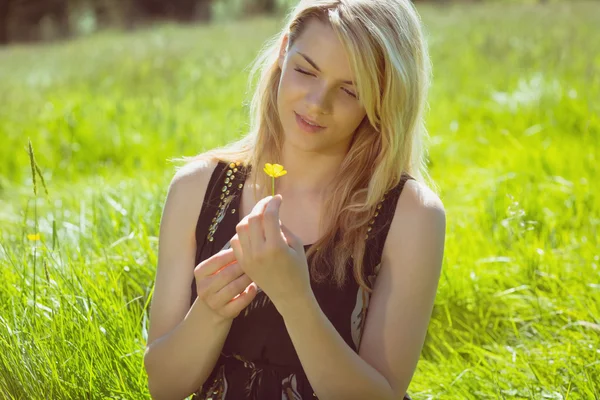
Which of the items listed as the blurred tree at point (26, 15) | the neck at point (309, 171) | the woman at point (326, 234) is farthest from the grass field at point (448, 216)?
the blurred tree at point (26, 15)

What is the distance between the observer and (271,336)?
1780mm

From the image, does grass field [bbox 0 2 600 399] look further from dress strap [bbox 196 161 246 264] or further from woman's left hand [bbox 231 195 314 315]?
woman's left hand [bbox 231 195 314 315]

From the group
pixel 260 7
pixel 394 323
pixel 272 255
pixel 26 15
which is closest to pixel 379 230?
pixel 394 323

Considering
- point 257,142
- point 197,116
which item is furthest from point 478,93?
point 257,142

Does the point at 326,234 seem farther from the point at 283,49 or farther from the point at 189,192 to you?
the point at 283,49

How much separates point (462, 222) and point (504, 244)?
345 mm

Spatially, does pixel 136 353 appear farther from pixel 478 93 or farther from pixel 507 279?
pixel 478 93

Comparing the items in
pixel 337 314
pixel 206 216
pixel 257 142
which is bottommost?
pixel 337 314

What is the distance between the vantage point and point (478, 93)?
6414 millimetres

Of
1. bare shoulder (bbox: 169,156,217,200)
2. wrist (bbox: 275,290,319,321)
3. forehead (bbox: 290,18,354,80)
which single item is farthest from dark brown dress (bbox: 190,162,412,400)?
forehead (bbox: 290,18,354,80)

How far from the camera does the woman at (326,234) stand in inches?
66.0

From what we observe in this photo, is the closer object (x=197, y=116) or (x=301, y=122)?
(x=301, y=122)

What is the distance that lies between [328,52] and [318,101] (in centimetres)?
12

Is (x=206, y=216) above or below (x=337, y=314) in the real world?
above
